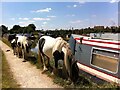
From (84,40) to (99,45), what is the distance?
136 cm

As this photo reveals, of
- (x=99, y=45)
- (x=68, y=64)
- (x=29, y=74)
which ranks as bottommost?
(x=29, y=74)

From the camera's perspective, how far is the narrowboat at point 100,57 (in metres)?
7.29

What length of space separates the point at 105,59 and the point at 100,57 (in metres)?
0.39

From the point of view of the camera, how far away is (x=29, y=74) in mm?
9844

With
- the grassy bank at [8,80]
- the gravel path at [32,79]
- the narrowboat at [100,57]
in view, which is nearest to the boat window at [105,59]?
the narrowboat at [100,57]

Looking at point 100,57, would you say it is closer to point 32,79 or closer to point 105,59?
point 105,59

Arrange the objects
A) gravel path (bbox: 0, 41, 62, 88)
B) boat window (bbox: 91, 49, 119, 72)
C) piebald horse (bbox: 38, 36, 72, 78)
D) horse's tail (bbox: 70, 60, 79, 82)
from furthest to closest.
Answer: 1. gravel path (bbox: 0, 41, 62, 88)
2. piebald horse (bbox: 38, 36, 72, 78)
3. horse's tail (bbox: 70, 60, 79, 82)
4. boat window (bbox: 91, 49, 119, 72)

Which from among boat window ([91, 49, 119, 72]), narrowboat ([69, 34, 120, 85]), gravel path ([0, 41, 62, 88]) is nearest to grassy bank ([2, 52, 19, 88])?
gravel path ([0, 41, 62, 88])

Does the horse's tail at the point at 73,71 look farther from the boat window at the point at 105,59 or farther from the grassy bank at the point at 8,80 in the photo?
the grassy bank at the point at 8,80

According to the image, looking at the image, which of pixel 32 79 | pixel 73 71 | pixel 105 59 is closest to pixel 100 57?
pixel 105 59

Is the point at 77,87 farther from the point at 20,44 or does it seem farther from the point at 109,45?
the point at 20,44

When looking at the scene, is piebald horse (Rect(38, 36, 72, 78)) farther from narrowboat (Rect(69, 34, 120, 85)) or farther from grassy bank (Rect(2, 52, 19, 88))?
grassy bank (Rect(2, 52, 19, 88))

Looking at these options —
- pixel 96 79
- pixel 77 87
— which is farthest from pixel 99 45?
pixel 77 87

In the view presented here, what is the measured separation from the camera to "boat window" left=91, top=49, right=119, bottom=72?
23.9ft
